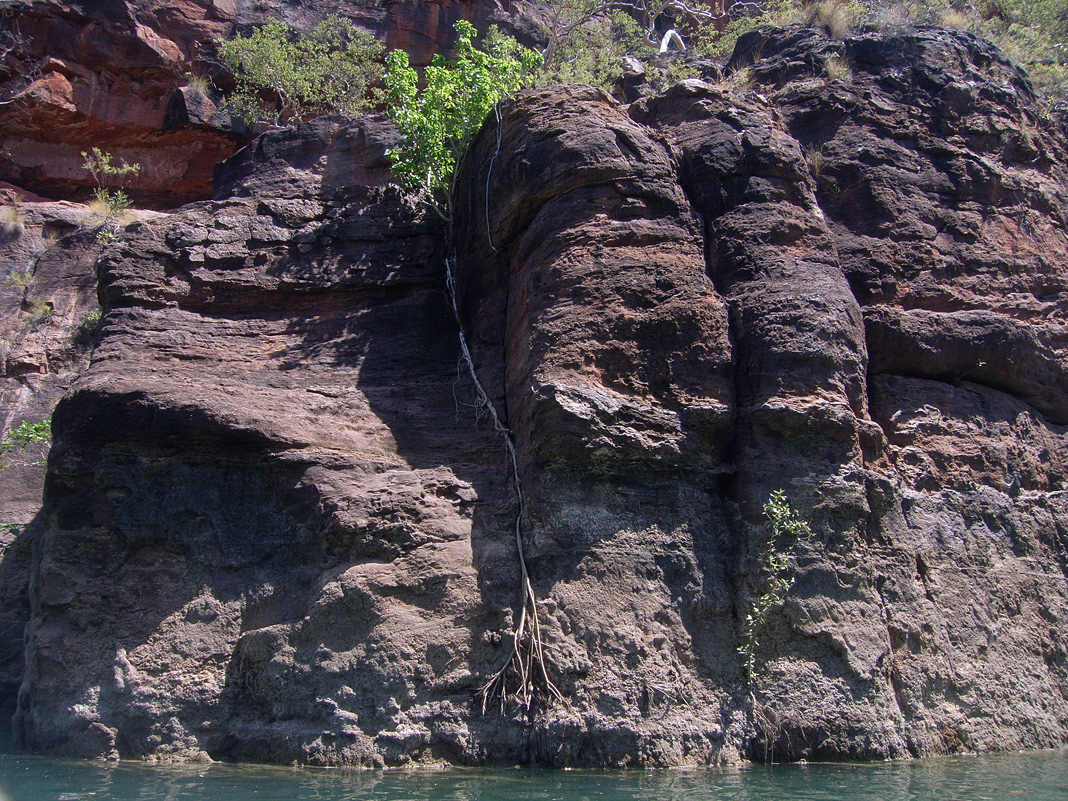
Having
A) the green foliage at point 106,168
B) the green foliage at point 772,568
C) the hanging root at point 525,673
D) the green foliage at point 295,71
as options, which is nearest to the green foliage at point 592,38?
the green foliage at point 295,71

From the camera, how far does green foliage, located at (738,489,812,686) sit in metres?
5.67

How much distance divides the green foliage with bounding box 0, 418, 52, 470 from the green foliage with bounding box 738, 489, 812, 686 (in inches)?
271

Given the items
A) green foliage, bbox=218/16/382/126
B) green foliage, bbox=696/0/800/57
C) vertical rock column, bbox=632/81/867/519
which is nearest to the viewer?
vertical rock column, bbox=632/81/867/519

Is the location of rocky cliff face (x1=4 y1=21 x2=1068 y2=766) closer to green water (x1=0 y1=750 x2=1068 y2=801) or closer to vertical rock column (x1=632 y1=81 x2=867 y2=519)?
vertical rock column (x1=632 y1=81 x2=867 y2=519)

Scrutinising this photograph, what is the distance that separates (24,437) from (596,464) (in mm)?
6375

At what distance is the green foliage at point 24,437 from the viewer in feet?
27.7

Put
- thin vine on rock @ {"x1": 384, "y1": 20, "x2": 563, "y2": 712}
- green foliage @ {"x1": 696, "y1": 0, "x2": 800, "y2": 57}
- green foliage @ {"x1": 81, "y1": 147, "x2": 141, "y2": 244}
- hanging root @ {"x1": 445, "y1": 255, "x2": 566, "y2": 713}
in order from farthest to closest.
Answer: green foliage @ {"x1": 696, "y1": 0, "x2": 800, "y2": 57} → green foliage @ {"x1": 81, "y1": 147, "x2": 141, "y2": 244} → thin vine on rock @ {"x1": 384, "y1": 20, "x2": 563, "y2": 712} → hanging root @ {"x1": 445, "y1": 255, "x2": 566, "y2": 713}

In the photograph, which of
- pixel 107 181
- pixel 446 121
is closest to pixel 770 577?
pixel 446 121

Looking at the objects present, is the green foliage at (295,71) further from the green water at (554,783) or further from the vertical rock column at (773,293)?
the green water at (554,783)

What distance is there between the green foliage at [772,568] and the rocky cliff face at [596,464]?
94 mm


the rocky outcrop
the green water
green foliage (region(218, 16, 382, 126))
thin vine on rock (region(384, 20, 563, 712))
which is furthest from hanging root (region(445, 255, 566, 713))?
the rocky outcrop

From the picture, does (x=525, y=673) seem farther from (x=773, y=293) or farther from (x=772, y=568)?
(x=773, y=293)

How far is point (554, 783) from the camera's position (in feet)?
15.8

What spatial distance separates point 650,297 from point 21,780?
534cm
